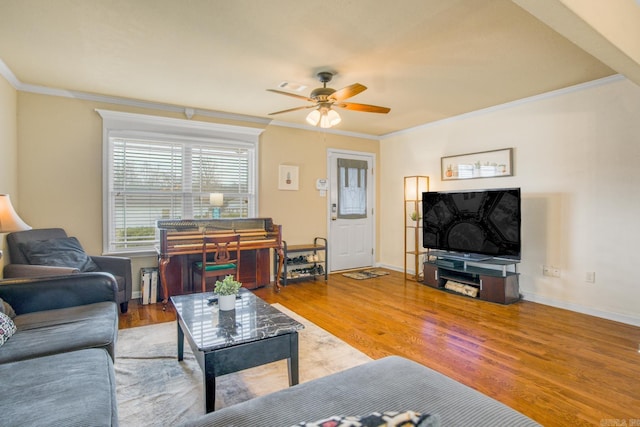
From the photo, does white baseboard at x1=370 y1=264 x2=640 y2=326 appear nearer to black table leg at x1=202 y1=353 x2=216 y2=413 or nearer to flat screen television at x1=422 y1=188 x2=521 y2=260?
flat screen television at x1=422 y1=188 x2=521 y2=260

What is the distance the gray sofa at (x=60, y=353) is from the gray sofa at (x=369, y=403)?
561mm

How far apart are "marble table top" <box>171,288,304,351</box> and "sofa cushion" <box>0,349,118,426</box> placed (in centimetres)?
47

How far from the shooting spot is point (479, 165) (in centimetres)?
463

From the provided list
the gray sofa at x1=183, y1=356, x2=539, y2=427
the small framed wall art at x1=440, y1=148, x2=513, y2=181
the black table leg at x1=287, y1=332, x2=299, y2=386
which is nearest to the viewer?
the gray sofa at x1=183, y1=356, x2=539, y2=427

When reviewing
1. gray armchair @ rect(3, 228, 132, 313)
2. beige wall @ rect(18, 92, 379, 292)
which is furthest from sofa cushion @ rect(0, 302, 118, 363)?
beige wall @ rect(18, 92, 379, 292)

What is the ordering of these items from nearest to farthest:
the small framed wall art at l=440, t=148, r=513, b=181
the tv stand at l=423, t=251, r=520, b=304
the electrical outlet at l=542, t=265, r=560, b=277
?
the electrical outlet at l=542, t=265, r=560, b=277 → the tv stand at l=423, t=251, r=520, b=304 → the small framed wall art at l=440, t=148, r=513, b=181

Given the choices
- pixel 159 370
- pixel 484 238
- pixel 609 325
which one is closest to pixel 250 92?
pixel 159 370

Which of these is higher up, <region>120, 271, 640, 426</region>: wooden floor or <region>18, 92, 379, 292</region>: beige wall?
<region>18, 92, 379, 292</region>: beige wall

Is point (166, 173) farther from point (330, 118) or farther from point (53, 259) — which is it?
point (330, 118)

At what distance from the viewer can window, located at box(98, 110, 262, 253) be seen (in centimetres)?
413

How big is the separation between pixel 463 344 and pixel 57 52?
4239 millimetres

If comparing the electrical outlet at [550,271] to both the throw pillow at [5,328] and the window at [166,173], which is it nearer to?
the window at [166,173]

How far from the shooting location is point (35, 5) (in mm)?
2203

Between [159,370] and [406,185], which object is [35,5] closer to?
[159,370]
